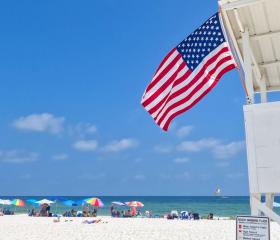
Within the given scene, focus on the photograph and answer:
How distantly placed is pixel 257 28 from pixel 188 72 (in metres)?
1.37

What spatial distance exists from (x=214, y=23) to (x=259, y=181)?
2722 millimetres

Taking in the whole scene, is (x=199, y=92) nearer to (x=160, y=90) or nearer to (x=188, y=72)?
(x=188, y=72)

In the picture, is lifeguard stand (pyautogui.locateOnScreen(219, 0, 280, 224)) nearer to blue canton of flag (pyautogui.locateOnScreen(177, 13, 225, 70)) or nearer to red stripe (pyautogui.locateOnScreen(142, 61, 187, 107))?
blue canton of flag (pyautogui.locateOnScreen(177, 13, 225, 70))

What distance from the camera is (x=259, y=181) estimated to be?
4969 millimetres

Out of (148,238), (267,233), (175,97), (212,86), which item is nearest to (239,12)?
(212,86)

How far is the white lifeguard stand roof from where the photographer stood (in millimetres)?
5270

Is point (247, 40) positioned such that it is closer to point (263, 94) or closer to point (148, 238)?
point (263, 94)

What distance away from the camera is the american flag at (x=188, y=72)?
643 cm

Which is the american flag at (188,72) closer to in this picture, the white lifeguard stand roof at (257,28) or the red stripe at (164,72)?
the red stripe at (164,72)

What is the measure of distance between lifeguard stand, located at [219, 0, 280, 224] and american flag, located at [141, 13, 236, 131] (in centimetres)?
44

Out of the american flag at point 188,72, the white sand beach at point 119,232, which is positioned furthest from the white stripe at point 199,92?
the white sand beach at point 119,232

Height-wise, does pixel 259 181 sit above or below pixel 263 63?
below

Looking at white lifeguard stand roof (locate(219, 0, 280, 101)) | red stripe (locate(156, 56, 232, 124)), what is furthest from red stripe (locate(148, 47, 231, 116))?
white lifeguard stand roof (locate(219, 0, 280, 101))

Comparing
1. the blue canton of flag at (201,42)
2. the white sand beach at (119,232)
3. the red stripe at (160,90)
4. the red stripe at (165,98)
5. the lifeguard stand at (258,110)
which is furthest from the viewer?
the white sand beach at (119,232)
